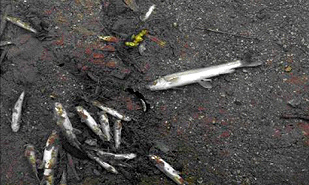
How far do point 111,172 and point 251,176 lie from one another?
139 cm

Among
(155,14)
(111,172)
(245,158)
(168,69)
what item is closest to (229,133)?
(245,158)

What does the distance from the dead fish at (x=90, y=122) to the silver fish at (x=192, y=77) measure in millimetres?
675

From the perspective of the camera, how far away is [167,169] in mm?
3598

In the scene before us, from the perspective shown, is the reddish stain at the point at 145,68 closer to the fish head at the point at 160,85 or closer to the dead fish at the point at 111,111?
the fish head at the point at 160,85

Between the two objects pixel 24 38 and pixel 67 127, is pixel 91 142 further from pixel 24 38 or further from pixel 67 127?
pixel 24 38

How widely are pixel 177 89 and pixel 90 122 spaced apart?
3.17ft

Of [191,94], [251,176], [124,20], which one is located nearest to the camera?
[251,176]

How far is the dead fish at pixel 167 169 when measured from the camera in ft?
11.8

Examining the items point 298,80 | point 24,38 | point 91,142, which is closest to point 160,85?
point 91,142

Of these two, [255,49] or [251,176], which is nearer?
[251,176]

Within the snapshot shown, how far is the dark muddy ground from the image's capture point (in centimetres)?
363

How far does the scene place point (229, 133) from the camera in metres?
3.67

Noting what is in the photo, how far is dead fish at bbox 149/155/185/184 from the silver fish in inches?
29.0

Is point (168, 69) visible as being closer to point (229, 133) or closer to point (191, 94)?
point (191, 94)
